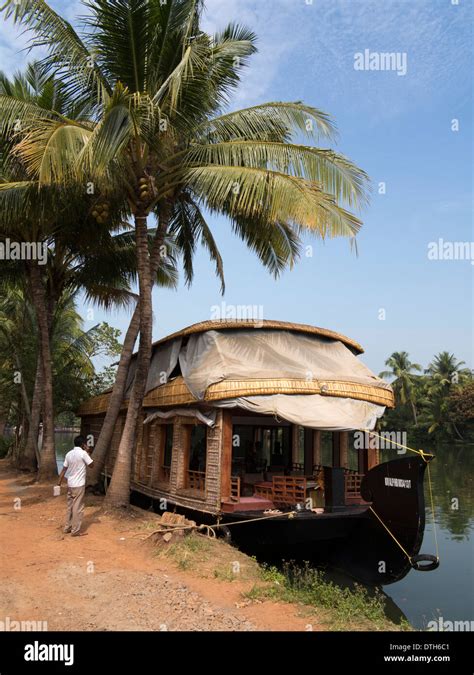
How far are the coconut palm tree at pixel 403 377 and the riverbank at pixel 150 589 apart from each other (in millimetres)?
53078

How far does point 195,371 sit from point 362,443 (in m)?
4.00

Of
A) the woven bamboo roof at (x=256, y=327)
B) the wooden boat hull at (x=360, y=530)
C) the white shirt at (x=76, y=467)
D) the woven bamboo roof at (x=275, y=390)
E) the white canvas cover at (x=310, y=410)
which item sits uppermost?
the woven bamboo roof at (x=256, y=327)

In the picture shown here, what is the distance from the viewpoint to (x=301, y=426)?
33.1 ft

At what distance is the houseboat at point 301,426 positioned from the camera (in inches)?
345

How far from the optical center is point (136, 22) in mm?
9734

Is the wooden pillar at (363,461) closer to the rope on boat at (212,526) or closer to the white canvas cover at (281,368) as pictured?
the white canvas cover at (281,368)

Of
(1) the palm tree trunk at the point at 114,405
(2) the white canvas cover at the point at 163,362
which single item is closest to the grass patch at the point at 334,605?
(2) the white canvas cover at the point at 163,362

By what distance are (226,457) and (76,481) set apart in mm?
2681

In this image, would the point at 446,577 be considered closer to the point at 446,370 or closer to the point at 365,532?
the point at 365,532

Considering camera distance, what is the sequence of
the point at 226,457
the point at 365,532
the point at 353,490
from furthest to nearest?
1. the point at 353,490
2. the point at 226,457
3. the point at 365,532

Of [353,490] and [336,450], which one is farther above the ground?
[336,450]

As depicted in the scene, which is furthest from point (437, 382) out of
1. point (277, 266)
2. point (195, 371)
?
point (195, 371)

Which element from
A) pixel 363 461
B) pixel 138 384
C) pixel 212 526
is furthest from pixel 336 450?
pixel 138 384

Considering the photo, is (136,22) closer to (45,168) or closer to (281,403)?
(45,168)
